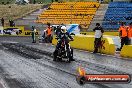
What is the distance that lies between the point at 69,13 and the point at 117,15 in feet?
25.5

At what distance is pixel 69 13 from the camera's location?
2329 inches

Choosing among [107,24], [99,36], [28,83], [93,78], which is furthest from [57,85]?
[107,24]

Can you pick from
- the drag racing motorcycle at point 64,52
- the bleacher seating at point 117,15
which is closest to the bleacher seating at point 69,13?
the bleacher seating at point 117,15

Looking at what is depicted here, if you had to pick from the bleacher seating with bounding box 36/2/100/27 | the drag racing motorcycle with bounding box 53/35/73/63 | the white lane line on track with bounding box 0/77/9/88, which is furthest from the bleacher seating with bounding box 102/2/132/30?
the white lane line on track with bounding box 0/77/9/88

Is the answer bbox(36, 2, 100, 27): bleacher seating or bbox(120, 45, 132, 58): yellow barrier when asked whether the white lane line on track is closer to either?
bbox(120, 45, 132, 58): yellow barrier

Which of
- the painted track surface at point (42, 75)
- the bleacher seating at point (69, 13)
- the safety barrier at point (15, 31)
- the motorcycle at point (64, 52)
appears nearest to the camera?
the painted track surface at point (42, 75)

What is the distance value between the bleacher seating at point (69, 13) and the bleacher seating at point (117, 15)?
2.53 metres

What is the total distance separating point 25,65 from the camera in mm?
17078

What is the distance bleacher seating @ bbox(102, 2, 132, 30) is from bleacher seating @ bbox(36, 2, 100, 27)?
253 cm

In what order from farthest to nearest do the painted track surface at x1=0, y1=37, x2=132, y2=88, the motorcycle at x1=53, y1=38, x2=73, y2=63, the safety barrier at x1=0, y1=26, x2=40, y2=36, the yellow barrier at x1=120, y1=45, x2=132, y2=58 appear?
1. the safety barrier at x1=0, y1=26, x2=40, y2=36
2. the yellow barrier at x1=120, y1=45, x2=132, y2=58
3. the motorcycle at x1=53, y1=38, x2=73, y2=63
4. the painted track surface at x1=0, y1=37, x2=132, y2=88

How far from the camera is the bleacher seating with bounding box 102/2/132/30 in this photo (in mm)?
52156

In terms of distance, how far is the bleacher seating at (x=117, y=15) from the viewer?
171 ft

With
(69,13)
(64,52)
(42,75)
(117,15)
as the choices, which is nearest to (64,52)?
(64,52)

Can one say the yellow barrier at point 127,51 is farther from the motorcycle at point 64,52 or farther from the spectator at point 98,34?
Answer: the motorcycle at point 64,52
